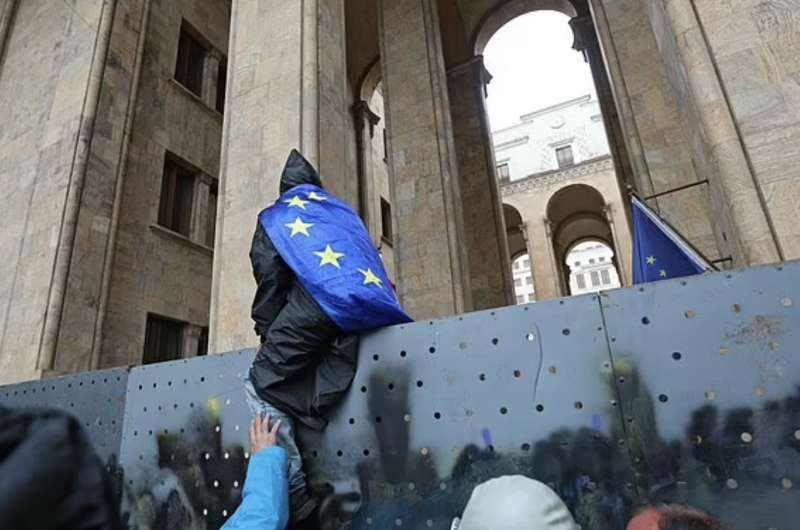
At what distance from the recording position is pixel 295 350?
2492 millimetres

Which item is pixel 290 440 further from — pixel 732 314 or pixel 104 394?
pixel 732 314

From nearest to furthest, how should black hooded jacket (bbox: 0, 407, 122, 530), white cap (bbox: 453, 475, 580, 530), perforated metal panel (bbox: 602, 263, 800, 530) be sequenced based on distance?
1. black hooded jacket (bbox: 0, 407, 122, 530)
2. white cap (bbox: 453, 475, 580, 530)
3. perforated metal panel (bbox: 602, 263, 800, 530)

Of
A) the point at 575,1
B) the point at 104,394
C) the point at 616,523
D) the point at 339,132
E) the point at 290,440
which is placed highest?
the point at 575,1

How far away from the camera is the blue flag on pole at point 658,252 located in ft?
12.8

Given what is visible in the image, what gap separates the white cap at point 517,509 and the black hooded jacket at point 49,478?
92cm

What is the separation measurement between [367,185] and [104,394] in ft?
49.8

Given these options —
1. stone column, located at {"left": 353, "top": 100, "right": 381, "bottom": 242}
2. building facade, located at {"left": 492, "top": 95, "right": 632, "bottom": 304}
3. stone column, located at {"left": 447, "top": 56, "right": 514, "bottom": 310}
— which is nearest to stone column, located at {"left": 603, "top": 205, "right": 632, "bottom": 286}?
building facade, located at {"left": 492, "top": 95, "right": 632, "bottom": 304}

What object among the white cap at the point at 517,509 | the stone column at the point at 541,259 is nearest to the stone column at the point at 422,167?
the white cap at the point at 517,509

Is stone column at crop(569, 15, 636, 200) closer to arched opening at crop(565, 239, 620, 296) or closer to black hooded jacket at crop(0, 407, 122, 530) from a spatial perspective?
black hooded jacket at crop(0, 407, 122, 530)

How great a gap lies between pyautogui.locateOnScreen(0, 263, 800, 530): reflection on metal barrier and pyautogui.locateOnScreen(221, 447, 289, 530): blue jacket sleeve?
12.7 inches

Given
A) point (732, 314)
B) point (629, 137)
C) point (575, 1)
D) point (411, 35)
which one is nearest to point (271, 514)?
point (732, 314)

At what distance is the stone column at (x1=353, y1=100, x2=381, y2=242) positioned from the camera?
57.7 ft

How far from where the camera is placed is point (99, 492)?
62cm

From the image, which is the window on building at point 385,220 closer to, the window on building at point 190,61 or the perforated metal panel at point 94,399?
the window on building at point 190,61
